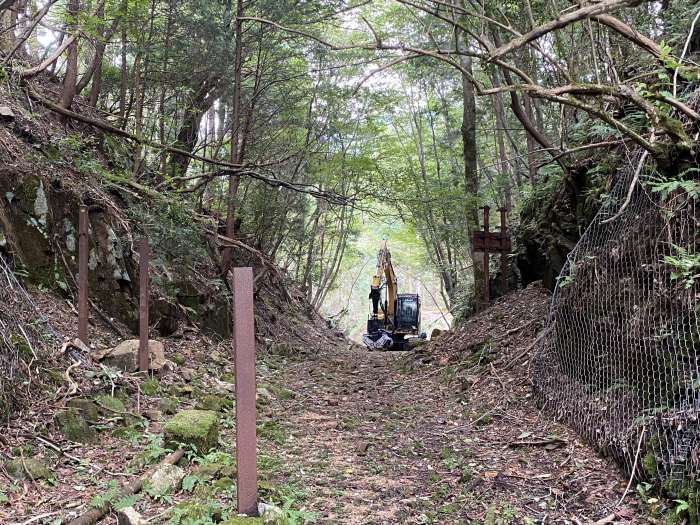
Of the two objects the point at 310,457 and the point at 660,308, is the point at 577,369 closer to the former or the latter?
the point at 660,308

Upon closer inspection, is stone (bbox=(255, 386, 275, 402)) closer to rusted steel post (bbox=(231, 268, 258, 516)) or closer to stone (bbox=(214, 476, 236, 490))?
stone (bbox=(214, 476, 236, 490))

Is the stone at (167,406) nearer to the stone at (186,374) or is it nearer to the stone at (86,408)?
the stone at (86,408)

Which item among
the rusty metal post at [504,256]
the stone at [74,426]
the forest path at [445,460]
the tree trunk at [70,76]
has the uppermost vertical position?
the tree trunk at [70,76]

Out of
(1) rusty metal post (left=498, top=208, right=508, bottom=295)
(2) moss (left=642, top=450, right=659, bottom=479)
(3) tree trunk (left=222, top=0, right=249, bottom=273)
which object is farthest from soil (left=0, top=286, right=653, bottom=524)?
(3) tree trunk (left=222, top=0, right=249, bottom=273)

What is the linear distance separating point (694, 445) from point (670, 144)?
2.59 metres

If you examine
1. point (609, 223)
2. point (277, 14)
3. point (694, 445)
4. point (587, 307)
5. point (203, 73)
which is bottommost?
point (694, 445)

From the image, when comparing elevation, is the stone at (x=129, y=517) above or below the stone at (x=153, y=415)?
below

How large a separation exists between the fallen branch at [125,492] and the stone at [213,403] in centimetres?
171

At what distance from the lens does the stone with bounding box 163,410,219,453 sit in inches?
182

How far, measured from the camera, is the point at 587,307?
5488 mm

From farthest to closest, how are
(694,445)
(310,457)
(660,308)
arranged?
(310,457)
(660,308)
(694,445)

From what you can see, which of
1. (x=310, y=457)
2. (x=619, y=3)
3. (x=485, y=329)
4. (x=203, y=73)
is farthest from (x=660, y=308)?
(x=203, y=73)

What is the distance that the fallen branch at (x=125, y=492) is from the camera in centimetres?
328

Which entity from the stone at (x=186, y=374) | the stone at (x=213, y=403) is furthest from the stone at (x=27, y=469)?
the stone at (x=186, y=374)
